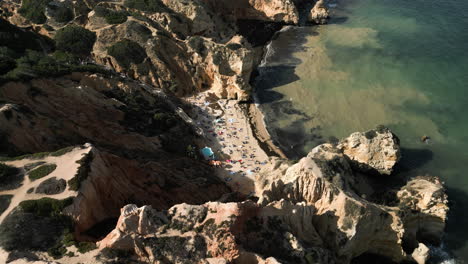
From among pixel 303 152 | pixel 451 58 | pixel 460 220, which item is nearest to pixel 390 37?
pixel 451 58

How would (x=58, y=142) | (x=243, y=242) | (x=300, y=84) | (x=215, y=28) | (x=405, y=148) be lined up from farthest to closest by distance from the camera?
1. (x=215, y=28)
2. (x=300, y=84)
3. (x=405, y=148)
4. (x=58, y=142)
5. (x=243, y=242)

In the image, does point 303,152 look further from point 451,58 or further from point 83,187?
point 451,58

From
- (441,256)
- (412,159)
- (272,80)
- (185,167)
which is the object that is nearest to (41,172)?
(185,167)

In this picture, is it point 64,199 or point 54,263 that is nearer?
point 54,263

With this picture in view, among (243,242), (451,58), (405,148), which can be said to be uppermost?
(243,242)

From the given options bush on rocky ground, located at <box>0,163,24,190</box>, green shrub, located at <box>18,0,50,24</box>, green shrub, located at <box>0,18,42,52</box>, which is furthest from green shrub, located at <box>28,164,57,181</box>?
green shrub, located at <box>18,0,50,24</box>

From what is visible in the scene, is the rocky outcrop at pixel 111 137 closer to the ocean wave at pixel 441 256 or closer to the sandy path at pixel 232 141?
the sandy path at pixel 232 141
